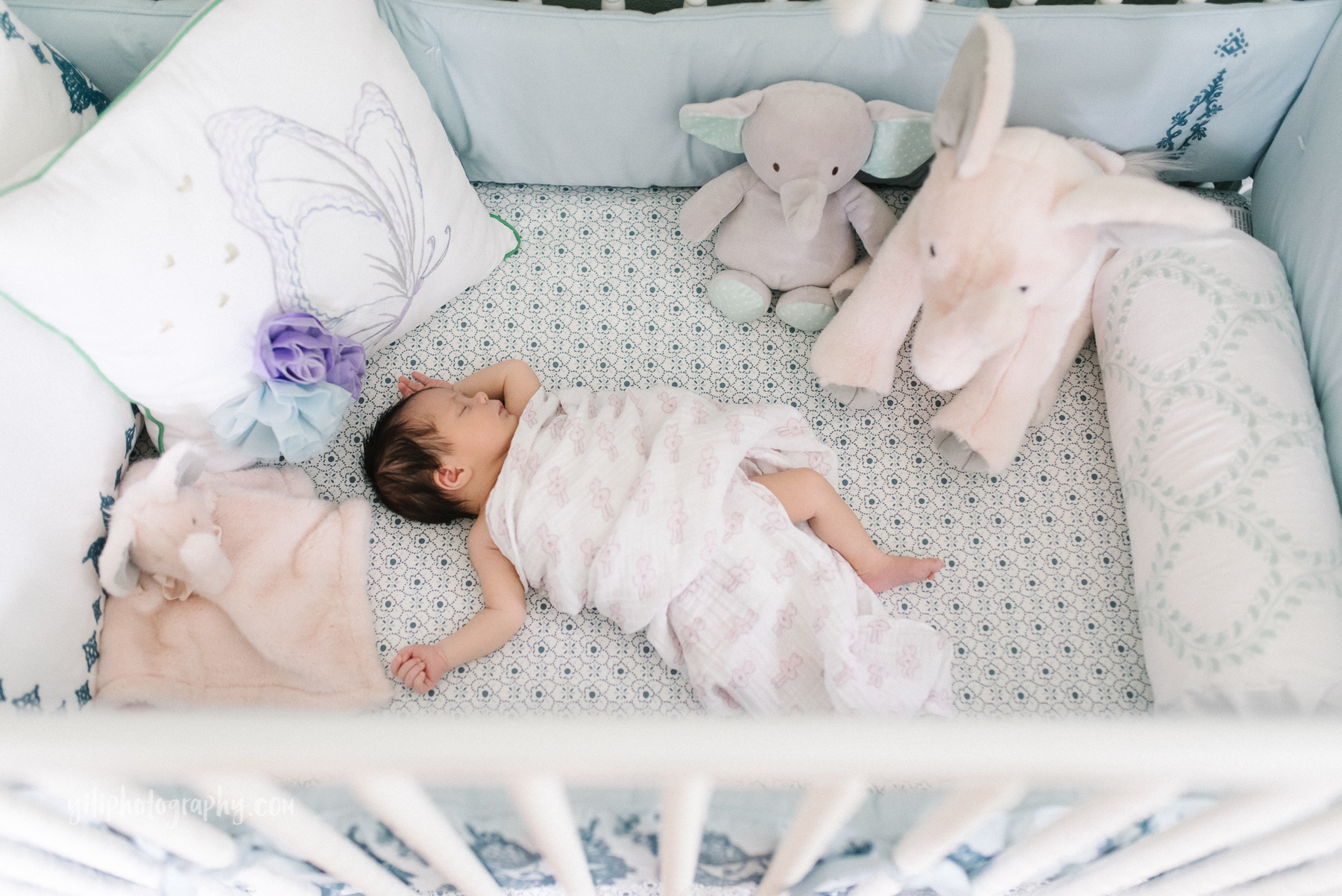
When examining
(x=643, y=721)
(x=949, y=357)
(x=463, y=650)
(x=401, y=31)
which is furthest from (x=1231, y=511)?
(x=401, y=31)

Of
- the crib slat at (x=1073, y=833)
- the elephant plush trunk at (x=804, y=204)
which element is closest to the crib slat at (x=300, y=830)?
the crib slat at (x=1073, y=833)

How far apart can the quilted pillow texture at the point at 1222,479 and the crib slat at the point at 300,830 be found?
85 centimetres

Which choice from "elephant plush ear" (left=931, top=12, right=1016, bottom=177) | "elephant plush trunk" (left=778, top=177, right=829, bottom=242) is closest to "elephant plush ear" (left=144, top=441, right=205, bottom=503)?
"elephant plush trunk" (left=778, top=177, right=829, bottom=242)

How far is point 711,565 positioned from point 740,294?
425 mm

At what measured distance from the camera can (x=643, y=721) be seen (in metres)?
0.46

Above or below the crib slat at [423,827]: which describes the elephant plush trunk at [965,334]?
above

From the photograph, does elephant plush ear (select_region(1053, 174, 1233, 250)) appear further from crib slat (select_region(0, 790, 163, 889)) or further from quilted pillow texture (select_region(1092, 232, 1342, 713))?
crib slat (select_region(0, 790, 163, 889))

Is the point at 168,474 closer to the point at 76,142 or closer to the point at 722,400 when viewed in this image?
the point at 76,142

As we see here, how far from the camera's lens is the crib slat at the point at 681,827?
52 cm

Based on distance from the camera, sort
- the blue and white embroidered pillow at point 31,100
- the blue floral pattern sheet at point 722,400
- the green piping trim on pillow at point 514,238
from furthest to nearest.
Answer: the green piping trim on pillow at point 514,238
the blue floral pattern sheet at point 722,400
the blue and white embroidered pillow at point 31,100

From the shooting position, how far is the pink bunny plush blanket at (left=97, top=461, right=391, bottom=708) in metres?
0.94

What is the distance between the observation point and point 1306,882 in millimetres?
634

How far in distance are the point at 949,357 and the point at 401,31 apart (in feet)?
2.81

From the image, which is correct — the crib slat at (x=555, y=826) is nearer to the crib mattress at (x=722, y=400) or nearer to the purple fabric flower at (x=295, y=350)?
the crib mattress at (x=722, y=400)
